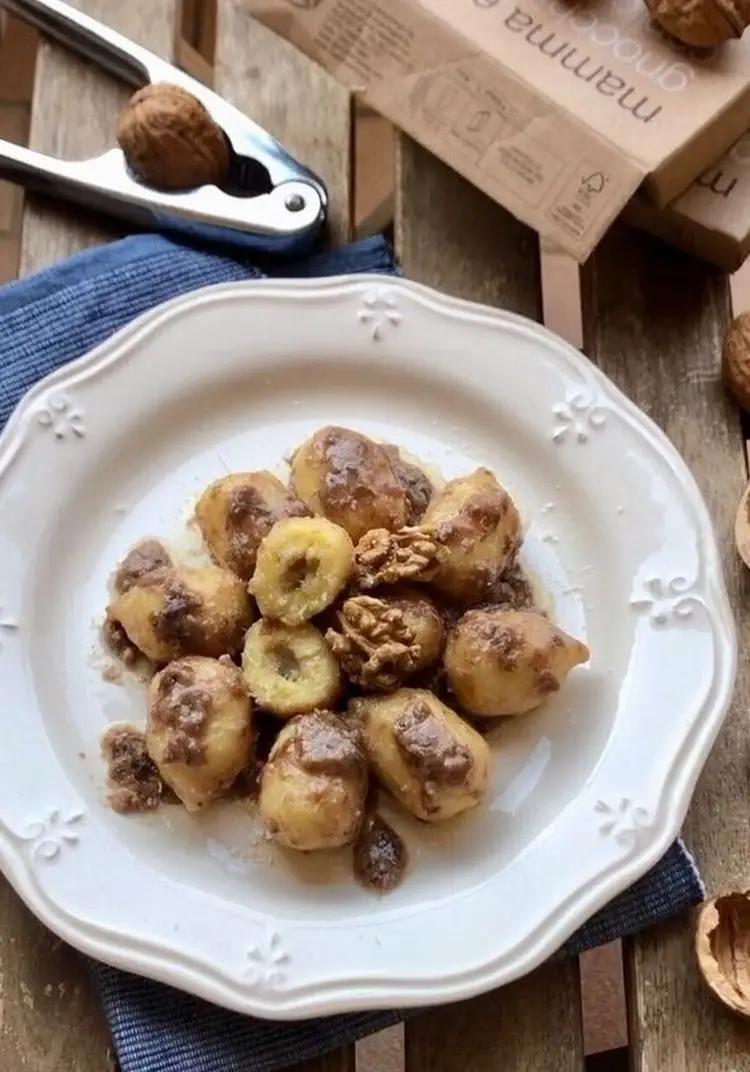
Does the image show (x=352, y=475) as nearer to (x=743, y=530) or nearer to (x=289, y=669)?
(x=289, y=669)

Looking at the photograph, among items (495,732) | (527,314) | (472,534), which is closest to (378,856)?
(495,732)

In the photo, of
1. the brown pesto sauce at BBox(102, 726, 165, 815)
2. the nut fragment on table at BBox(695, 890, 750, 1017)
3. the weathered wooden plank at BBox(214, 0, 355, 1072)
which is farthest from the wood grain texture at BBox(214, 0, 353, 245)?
the nut fragment on table at BBox(695, 890, 750, 1017)

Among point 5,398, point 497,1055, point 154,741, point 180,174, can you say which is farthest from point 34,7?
point 497,1055

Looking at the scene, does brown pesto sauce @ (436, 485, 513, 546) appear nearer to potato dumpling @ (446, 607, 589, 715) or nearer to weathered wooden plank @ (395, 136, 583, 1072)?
potato dumpling @ (446, 607, 589, 715)

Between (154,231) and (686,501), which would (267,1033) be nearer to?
(686,501)

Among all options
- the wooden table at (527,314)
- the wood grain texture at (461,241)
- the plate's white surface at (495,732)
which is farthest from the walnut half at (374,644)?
the wood grain texture at (461,241)

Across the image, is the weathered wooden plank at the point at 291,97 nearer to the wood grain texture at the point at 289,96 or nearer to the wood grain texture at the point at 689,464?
the wood grain texture at the point at 289,96
